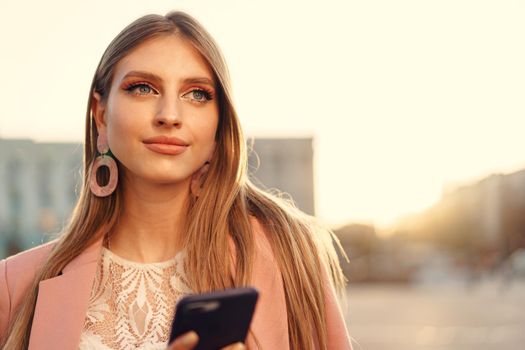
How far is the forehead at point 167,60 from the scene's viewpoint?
104 inches

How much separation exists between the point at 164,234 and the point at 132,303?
220mm

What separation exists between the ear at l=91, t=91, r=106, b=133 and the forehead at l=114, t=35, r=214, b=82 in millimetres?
151

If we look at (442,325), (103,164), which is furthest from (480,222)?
(103,164)

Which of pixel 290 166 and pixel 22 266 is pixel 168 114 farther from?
pixel 290 166

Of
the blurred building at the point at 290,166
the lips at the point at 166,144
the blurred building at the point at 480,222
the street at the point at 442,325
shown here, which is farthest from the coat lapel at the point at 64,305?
the blurred building at the point at 290,166

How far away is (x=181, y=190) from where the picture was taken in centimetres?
281

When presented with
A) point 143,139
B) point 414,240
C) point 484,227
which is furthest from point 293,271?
point 414,240

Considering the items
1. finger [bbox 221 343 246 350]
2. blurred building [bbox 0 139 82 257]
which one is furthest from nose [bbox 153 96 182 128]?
blurred building [bbox 0 139 82 257]

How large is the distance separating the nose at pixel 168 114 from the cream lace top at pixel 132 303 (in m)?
0.43

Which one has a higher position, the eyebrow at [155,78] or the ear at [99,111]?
the eyebrow at [155,78]

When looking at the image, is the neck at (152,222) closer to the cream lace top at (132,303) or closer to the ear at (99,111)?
the cream lace top at (132,303)

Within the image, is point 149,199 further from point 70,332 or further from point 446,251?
point 446,251

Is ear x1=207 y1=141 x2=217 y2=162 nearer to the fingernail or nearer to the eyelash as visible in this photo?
the eyelash

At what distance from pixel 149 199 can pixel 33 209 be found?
79.4 meters
